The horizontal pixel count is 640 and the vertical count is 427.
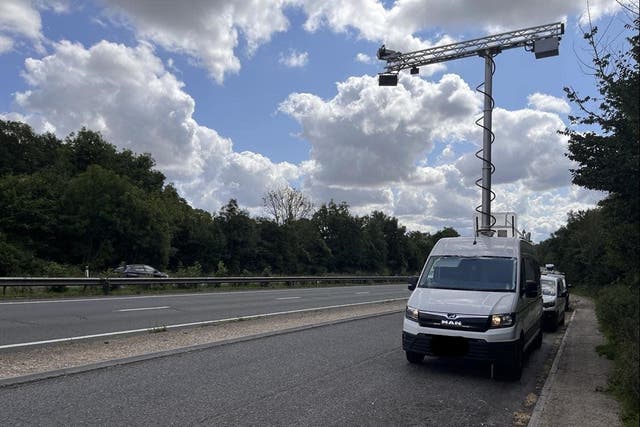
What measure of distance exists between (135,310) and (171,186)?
68.5m

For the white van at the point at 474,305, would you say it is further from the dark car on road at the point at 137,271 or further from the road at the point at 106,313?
the dark car on road at the point at 137,271

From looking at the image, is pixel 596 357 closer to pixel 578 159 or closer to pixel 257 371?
pixel 578 159

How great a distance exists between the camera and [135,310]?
16.0 metres

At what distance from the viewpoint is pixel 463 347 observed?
751 cm

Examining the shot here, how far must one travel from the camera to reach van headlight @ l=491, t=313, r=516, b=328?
24.5ft

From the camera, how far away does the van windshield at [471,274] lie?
Result: 8.50m

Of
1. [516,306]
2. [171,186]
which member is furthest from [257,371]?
[171,186]

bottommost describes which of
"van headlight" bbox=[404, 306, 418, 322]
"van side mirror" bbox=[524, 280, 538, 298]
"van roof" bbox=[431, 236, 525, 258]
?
"van headlight" bbox=[404, 306, 418, 322]

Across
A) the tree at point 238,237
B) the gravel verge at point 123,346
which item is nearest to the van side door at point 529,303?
the gravel verge at point 123,346

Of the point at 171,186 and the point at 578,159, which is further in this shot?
the point at 171,186

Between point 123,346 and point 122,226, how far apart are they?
1714 inches

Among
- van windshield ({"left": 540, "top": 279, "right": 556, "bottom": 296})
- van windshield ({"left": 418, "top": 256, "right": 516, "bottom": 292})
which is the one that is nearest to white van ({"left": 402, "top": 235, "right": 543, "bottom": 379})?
van windshield ({"left": 418, "top": 256, "right": 516, "bottom": 292})

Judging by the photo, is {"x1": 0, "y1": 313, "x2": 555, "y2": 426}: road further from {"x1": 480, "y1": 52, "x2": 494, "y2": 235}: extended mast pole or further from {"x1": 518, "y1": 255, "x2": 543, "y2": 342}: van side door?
{"x1": 480, "y1": 52, "x2": 494, "y2": 235}: extended mast pole

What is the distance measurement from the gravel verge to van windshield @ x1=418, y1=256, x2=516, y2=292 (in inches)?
158
